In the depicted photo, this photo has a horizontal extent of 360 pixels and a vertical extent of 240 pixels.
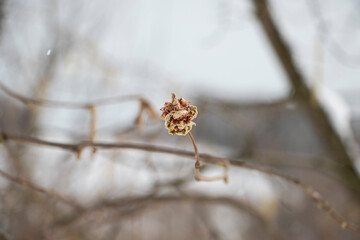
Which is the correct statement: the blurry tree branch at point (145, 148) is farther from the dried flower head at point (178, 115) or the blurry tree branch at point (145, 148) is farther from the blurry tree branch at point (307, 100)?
the blurry tree branch at point (307, 100)

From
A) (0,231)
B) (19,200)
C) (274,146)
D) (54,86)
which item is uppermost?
(274,146)

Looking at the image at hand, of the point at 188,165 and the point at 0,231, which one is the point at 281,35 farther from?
the point at 0,231

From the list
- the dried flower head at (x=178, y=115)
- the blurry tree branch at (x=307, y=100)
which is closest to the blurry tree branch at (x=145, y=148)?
the dried flower head at (x=178, y=115)

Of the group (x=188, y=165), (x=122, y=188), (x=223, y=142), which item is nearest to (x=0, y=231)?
(x=122, y=188)

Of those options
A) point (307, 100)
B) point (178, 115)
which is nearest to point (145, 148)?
point (178, 115)

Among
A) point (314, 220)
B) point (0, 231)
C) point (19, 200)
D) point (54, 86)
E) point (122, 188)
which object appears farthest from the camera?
point (314, 220)

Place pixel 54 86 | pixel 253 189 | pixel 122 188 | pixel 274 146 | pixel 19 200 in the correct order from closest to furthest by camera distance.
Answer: pixel 19 200 → pixel 122 188 → pixel 54 86 → pixel 253 189 → pixel 274 146
